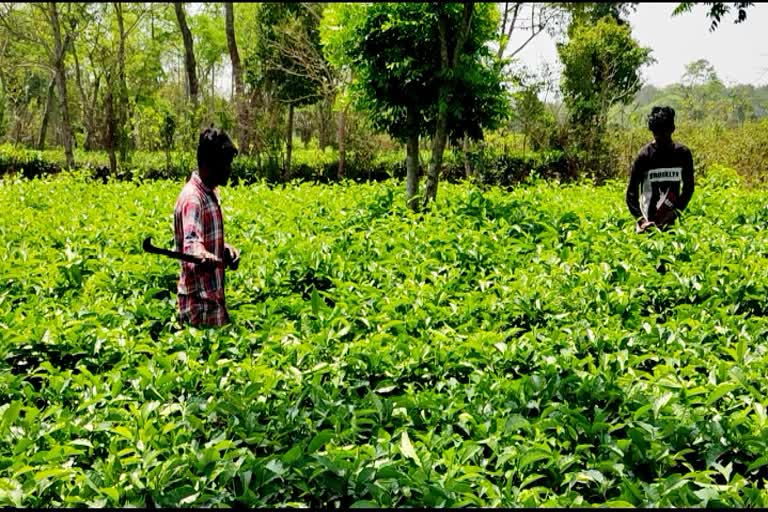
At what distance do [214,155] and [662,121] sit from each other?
11.7 ft

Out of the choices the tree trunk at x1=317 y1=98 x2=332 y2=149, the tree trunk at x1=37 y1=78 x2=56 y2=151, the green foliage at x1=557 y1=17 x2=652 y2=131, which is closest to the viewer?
the green foliage at x1=557 y1=17 x2=652 y2=131

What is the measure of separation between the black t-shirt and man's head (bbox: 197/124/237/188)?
3479 mm

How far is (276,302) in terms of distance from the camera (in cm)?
360

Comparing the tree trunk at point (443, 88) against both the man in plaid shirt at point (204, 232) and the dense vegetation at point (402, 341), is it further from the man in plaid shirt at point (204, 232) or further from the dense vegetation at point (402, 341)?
the man in plaid shirt at point (204, 232)

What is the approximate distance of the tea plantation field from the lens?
182 cm

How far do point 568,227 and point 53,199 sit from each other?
5929 millimetres

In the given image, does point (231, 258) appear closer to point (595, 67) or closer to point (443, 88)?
point (443, 88)

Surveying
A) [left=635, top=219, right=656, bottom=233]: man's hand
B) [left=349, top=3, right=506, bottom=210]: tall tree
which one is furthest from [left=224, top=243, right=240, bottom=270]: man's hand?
[left=349, top=3, right=506, bottom=210]: tall tree

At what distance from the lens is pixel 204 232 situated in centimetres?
325

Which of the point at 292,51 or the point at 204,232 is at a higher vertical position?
the point at 292,51

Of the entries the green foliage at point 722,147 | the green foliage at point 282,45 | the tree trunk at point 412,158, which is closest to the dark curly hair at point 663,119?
the tree trunk at point 412,158

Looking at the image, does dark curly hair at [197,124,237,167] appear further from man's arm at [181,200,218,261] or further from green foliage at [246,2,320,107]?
green foliage at [246,2,320,107]

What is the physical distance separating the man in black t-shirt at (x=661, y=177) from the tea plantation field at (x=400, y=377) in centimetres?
30

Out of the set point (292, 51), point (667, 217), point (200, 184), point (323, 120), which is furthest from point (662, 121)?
point (323, 120)
